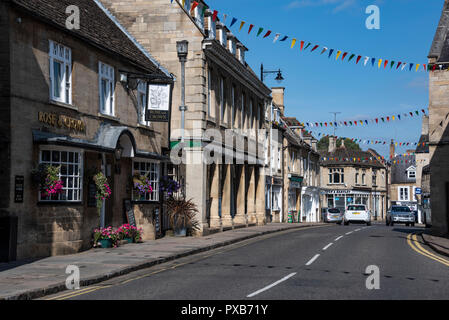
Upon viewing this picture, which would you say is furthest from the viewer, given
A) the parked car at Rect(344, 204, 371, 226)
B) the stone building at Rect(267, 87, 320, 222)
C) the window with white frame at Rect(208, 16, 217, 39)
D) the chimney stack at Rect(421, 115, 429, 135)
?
the chimney stack at Rect(421, 115, 429, 135)

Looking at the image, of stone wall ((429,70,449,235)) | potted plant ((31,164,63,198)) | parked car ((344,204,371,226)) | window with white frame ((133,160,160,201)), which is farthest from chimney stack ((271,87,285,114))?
potted plant ((31,164,63,198))

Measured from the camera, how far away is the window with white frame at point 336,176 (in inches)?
2977

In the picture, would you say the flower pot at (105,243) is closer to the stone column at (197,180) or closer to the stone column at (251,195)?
the stone column at (197,180)

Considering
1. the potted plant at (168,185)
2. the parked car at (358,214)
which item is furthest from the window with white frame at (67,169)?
the parked car at (358,214)

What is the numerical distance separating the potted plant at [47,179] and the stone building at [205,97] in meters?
9.24

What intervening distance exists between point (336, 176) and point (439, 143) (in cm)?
4946

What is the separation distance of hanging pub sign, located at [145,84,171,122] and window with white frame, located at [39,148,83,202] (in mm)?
4264

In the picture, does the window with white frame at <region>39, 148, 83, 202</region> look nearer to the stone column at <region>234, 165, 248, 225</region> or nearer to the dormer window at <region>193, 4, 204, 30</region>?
the dormer window at <region>193, 4, 204, 30</region>

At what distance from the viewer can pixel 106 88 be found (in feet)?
62.8

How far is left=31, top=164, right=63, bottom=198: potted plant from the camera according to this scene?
1467 cm

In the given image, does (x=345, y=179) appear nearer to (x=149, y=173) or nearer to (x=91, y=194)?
(x=149, y=173)

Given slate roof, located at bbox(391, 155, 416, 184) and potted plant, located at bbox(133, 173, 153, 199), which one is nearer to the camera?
potted plant, located at bbox(133, 173, 153, 199)

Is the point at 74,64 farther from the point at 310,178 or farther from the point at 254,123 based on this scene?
the point at 310,178
